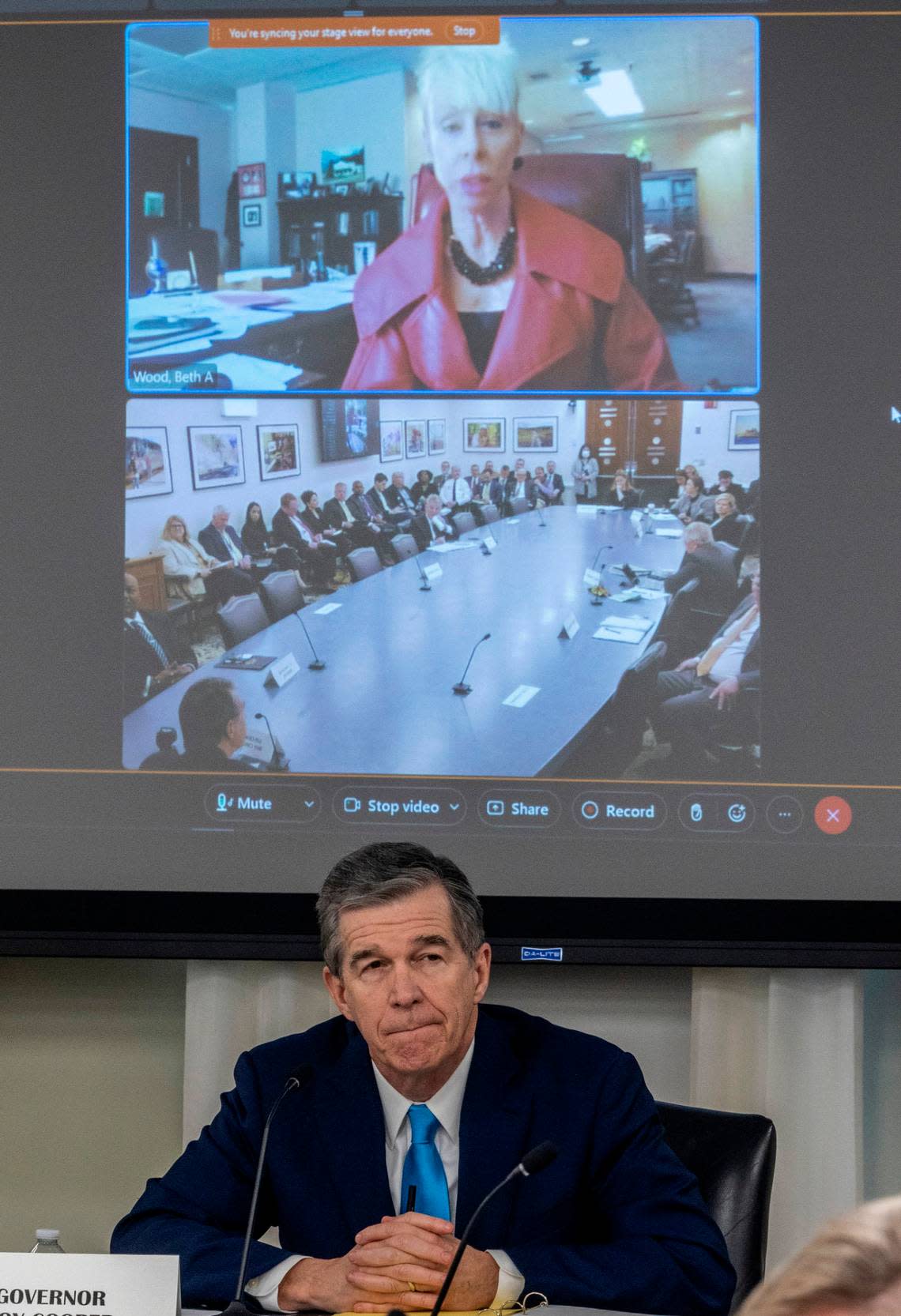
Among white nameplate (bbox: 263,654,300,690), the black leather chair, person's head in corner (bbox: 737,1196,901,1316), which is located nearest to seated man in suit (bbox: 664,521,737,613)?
white nameplate (bbox: 263,654,300,690)

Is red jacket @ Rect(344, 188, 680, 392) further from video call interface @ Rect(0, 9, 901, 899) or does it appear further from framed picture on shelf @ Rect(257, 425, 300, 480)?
framed picture on shelf @ Rect(257, 425, 300, 480)

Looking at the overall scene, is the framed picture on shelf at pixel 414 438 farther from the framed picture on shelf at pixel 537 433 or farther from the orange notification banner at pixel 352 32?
the orange notification banner at pixel 352 32

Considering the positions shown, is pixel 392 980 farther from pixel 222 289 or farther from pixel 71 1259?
pixel 222 289

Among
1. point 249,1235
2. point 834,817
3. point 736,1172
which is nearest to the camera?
point 249,1235

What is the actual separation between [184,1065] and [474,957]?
1273mm

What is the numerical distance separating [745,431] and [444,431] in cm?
58

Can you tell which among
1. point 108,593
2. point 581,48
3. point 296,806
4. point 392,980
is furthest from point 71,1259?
point 581,48

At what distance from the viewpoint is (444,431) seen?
298cm

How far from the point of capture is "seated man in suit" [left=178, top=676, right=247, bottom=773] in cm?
293

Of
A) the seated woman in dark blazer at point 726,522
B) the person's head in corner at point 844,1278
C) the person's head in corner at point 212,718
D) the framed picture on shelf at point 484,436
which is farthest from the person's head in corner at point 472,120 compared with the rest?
the person's head in corner at point 844,1278

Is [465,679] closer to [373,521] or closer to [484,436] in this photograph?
[373,521]

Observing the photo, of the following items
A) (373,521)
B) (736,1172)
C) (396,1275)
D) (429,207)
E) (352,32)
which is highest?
(352,32)

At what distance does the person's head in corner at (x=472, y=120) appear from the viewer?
2938mm

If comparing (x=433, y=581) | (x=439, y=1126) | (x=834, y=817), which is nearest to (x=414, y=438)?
(x=433, y=581)
